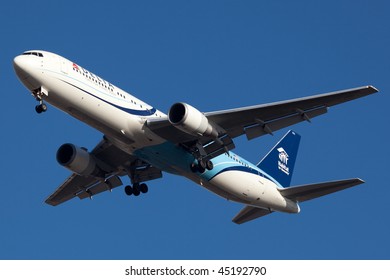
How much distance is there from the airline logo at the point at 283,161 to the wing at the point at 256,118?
7.68 meters

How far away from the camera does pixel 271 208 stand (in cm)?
4147

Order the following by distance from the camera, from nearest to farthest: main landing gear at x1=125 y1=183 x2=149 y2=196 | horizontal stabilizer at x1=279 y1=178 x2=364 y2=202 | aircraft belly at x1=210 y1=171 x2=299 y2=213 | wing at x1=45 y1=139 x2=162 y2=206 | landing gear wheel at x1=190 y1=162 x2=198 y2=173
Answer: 1. landing gear wheel at x1=190 y1=162 x2=198 y2=173
2. horizontal stabilizer at x1=279 y1=178 x2=364 y2=202
3. aircraft belly at x1=210 y1=171 x2=299 y2=213
4. wing at x1=45 y1=139 x2=162 y2=206
5. main landing gear at x1=125 y1=183 x2=149 y2=196

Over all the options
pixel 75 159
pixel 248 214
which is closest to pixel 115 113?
pixel 75 159

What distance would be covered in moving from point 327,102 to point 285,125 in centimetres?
260

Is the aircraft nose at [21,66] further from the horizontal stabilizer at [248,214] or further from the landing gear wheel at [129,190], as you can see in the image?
the horizontal stabilizer at [248,214]

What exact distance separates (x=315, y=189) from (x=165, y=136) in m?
8.80

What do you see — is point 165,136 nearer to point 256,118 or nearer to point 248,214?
point 256,118

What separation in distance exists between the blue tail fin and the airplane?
0.21m

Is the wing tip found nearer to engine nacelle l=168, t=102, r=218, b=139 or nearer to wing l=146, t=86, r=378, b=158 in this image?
wing l=146, t=86, r=378, b=158

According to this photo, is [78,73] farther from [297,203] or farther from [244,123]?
[297,203]

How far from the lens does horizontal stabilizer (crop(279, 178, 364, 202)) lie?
37.8 metres

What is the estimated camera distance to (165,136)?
36281mm

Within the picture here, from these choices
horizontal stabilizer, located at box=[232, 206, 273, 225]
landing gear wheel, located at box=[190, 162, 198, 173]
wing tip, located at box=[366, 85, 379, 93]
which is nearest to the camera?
wing tip, located at box=[366, 85, 379, 93]

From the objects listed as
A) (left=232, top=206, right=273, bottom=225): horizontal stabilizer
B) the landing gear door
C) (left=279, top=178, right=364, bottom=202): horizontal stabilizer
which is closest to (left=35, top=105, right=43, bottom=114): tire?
the landing gear door
